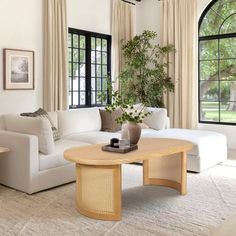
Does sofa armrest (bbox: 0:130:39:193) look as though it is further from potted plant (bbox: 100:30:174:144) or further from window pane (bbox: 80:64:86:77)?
potted plant (bbox: 100:30:174:144)

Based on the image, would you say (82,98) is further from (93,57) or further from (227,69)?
(227,69)

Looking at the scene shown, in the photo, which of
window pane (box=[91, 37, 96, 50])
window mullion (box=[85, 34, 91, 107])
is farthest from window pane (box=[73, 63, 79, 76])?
window pane (box=[91, 37, 96, 50])

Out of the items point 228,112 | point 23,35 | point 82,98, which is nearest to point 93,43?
point 82,98

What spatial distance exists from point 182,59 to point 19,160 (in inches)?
173

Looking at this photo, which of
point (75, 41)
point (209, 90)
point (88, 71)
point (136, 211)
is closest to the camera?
point (136, 211)

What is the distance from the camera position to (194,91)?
7.09 m

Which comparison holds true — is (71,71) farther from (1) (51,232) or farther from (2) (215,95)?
(1) (51,232)

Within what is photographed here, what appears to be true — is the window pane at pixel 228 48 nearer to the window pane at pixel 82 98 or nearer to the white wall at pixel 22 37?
the window pane at pixel 82 98

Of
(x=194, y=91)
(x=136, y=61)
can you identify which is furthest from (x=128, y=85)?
(x=194, y=91)

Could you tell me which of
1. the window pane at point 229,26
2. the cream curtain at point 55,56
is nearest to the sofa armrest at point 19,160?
the cream curtain at point 55,56

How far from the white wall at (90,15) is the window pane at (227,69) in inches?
96.3

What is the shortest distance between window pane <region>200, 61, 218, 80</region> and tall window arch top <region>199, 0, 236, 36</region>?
593 mm

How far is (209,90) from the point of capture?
721 centimetres

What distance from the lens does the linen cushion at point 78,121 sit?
5.15 m
